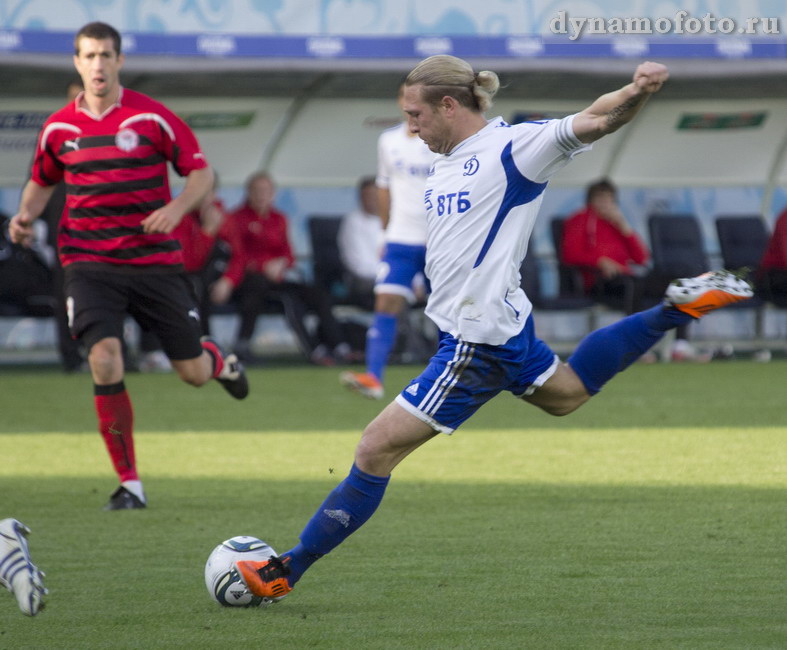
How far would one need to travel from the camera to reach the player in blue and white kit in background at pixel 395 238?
10.6 metres

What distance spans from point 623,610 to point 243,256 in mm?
10473

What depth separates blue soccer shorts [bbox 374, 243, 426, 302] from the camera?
10578 mm

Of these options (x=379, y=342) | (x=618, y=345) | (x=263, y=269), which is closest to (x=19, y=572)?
(x=618, y=345)

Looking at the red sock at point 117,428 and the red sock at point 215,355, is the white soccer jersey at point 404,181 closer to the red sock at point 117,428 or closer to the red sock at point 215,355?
the red sock at point 215,355

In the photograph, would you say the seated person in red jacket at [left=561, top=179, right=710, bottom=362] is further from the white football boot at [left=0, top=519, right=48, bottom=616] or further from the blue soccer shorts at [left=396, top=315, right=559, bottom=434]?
the white football boot at [left=0, top=519, right=48, bottom=616]

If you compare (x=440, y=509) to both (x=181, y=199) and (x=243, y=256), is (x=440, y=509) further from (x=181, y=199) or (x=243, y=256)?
(x=243, y=256)

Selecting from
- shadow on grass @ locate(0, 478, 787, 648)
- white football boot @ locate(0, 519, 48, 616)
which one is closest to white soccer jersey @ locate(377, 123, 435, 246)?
shadow on grass @ locate(0, 478, 787, 648)

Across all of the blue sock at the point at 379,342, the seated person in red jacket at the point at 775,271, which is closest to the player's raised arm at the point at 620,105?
the blue sock at the point at 379,342

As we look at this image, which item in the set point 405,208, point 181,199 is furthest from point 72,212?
point 405,208

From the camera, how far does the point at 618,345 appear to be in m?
5.34

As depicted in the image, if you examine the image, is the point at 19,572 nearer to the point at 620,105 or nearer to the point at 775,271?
the point at 620,105

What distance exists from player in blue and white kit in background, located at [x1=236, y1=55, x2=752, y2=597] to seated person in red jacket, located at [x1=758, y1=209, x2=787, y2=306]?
10.9m

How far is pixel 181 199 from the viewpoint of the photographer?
21.4 feet

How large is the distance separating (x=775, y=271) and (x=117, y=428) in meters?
10.3
